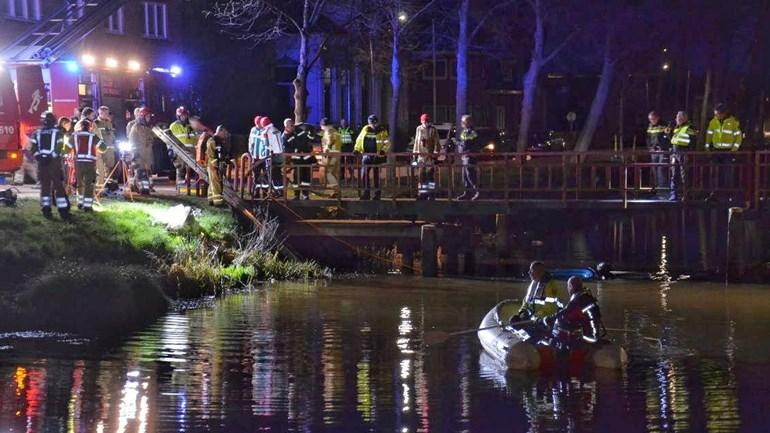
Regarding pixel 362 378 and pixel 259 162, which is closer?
pixel 362 378

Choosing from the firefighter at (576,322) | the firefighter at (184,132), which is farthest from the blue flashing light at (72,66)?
the firefighter at (576,322)

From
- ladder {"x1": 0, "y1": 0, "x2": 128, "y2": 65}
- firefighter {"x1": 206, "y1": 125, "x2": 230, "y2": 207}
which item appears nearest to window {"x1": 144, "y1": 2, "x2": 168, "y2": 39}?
ladder {"x1": 0, "y1": 0, "x2": 128, "y2": 65}

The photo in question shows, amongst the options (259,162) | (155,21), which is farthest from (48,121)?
(155,21)

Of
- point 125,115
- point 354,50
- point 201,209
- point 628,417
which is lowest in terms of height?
point 628,417

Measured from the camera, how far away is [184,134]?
24.9 metres

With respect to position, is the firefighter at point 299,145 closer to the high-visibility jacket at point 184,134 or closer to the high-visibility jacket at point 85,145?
the high-visibility jacket at point 184,134

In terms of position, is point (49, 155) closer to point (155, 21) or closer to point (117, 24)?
point (117, 24)

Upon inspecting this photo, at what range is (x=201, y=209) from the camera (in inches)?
932

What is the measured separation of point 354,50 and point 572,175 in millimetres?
12615

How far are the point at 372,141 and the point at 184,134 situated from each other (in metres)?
3.94

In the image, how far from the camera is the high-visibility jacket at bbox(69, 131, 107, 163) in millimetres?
20328

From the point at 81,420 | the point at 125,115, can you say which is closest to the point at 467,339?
the point at 81,420

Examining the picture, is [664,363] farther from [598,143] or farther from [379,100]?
[598,143]

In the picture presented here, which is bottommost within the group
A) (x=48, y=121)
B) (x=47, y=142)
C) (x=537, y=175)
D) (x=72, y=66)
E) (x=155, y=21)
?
(x=537, y=175)
